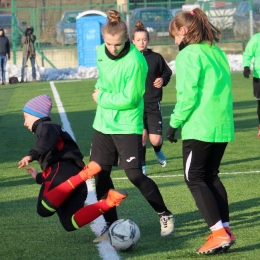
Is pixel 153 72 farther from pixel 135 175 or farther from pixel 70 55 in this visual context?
pixel 70 55

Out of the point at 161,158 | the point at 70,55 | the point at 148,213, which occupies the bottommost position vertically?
the point at 70,55

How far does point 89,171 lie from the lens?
6137 millimetres

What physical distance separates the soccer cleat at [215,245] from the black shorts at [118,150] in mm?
882

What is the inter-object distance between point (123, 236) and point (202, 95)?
121 centimetres

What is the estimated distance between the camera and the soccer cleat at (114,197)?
5945mm

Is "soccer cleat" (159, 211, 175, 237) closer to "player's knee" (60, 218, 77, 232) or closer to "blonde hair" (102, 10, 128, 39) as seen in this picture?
"player's knee" (60, 218, 77, 232)

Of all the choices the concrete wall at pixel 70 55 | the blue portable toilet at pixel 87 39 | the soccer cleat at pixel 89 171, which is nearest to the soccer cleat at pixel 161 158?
the soccer cleat at pixel 89 171

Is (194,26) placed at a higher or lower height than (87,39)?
higher

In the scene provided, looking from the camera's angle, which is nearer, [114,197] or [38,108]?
[114,197]

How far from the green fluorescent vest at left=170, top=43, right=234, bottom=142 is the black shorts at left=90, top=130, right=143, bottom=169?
0.51m

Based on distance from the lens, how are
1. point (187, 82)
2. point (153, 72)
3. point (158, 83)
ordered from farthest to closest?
1. point (153, 72)
2. point (158, 83)
3. point (187, 82)

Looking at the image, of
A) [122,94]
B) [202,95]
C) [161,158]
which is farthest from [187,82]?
[161,158]

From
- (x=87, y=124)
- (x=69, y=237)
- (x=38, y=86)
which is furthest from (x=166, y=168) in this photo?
(x=38, y=86)

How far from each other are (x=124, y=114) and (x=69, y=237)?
1147 millimetres
